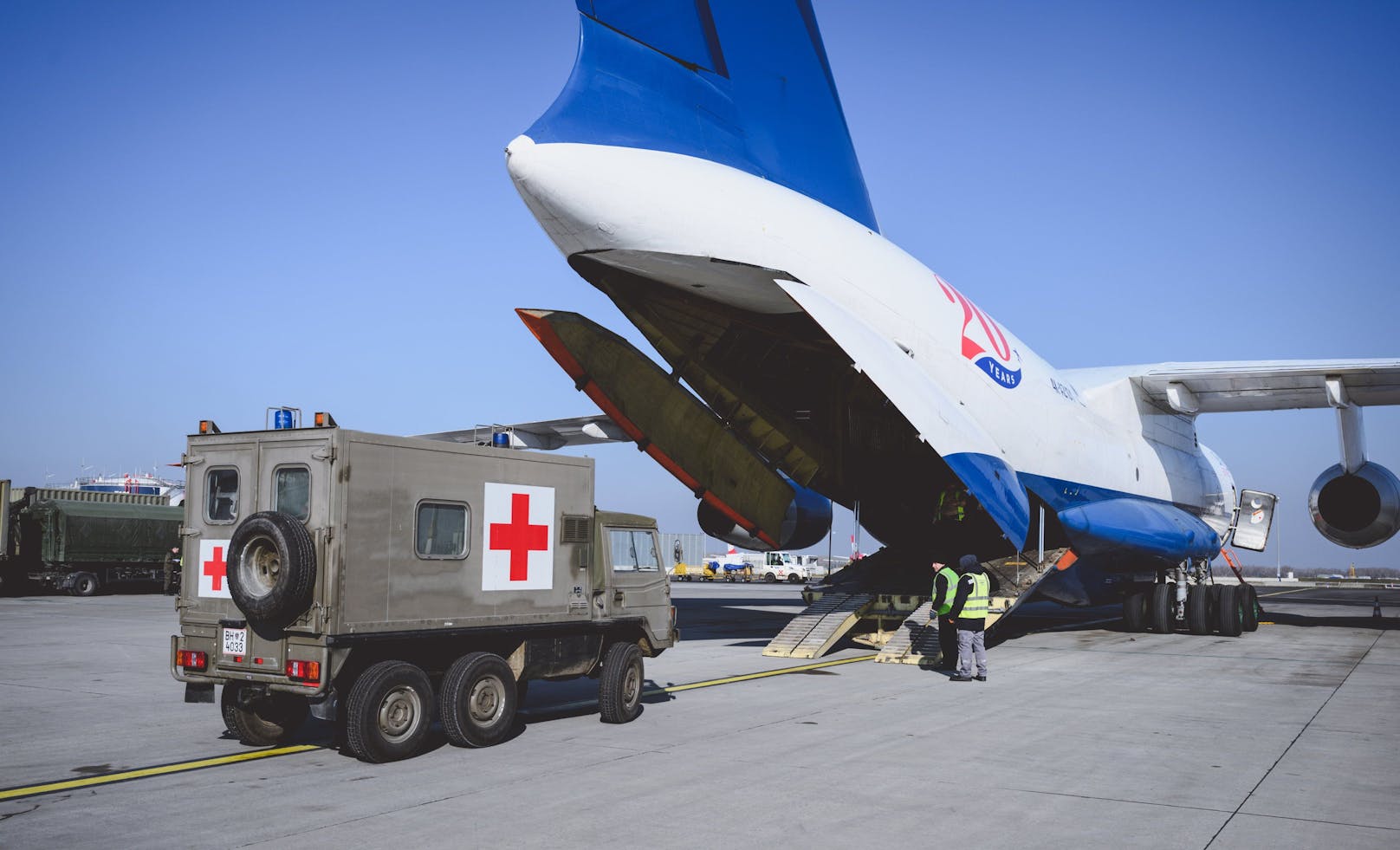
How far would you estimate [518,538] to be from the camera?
8867mm

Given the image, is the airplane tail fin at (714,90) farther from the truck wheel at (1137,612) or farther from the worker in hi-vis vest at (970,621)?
the truck wheel at (1137,612)

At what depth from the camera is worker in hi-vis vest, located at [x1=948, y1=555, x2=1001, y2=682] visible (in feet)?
43.4

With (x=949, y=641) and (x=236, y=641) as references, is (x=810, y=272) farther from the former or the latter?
(x=236, y=641)

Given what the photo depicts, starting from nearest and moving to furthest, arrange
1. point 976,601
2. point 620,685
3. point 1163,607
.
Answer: point 620,685 < point 976,601 < point 1163,607

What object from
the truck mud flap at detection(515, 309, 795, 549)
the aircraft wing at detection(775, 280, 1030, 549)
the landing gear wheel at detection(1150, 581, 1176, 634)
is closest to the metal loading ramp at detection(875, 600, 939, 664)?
the aircraft wing at detection(775, 280, 1030, 549)

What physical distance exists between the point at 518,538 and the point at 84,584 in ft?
96.7

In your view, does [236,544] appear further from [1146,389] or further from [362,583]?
[1146,389]

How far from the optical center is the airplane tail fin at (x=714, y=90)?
38.6 ft

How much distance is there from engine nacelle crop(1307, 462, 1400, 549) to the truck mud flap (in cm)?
1223

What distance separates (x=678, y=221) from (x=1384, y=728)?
860 centimetres

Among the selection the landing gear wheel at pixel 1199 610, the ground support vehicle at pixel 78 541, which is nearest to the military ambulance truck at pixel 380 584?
the landing gear wheel at pixel 1199 610

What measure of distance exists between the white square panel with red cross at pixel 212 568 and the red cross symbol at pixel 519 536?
6.57 ft

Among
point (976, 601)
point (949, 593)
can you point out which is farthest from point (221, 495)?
point (949, 593)

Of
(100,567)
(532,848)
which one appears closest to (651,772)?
(532,848)
